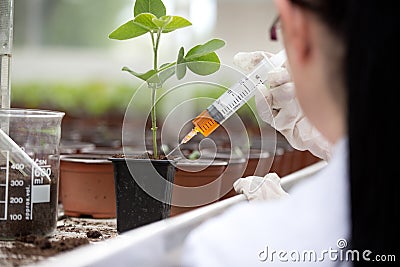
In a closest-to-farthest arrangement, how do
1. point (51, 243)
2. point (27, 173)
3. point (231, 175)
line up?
1. point (51, 243)
2. point (27, 173)
3. point (231, 175)

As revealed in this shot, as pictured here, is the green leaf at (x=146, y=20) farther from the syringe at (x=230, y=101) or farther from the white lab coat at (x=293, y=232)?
the white lab coat at (x=293, y=232)

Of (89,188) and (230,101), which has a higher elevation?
(230,101)

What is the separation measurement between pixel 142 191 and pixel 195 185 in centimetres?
12

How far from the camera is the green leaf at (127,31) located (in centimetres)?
110

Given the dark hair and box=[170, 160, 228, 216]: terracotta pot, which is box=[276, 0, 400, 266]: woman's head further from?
box=[170, 160, 228, 216]: terracotta pot

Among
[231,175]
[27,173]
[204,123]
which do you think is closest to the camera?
[27,173]

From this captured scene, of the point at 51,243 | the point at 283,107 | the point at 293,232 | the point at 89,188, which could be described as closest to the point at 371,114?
the point at 293,232

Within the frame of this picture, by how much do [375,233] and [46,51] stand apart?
7211 mm

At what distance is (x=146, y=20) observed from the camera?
109 cm

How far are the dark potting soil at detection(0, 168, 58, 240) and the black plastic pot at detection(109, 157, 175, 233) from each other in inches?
4.7

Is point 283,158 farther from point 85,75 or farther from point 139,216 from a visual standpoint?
point 85,75

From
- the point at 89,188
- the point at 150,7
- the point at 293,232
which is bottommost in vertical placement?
the point at 89,188

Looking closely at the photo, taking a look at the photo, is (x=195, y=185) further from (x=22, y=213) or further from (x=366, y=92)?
(x=366, y=92)

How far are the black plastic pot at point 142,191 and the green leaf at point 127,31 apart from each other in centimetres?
19
